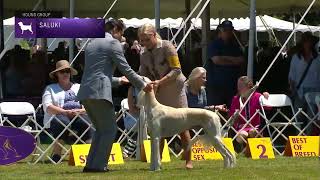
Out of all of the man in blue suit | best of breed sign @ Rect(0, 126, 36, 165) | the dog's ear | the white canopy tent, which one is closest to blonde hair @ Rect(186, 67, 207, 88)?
the dog's ear

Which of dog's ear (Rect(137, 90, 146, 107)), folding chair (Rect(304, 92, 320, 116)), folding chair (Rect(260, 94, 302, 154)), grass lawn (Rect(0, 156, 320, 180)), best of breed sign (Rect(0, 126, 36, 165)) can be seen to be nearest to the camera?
grass lawn (Rect(0, 156, 320, 180))

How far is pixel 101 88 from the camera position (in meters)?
8.16

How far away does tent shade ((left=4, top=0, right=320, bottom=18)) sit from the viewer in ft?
55.8

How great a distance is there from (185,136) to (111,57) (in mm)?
1140

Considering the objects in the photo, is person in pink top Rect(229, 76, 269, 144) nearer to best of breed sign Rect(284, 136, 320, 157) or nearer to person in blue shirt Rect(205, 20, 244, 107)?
best of breed sign Rect(284, 136, 320, 157)

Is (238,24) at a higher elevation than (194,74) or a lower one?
lower

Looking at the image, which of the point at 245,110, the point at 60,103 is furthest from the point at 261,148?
the point at 60,103

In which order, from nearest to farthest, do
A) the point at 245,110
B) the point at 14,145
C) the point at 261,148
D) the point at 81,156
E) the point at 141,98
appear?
1. the point at 141,98
2. the point at 14,145
3. the point at 81,156
4. the point at 261,148
5. the point at 245,110

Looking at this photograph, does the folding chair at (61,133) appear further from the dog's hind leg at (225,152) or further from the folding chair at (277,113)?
the folding chair at (277,113)

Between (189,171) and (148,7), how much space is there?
35.7 ft

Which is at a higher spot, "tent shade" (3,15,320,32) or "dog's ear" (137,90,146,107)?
"dog's ear" (137,90,146,107)

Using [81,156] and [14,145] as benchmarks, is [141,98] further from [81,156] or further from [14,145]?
[14,145]

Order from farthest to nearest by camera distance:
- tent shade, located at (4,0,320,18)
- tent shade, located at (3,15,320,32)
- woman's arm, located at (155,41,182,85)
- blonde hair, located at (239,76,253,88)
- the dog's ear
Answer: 1. tent shade, located at (3,15,320,32)
2. tent shade, located at (4,0,320,18)
3. blonde hair, located at (239,76,253,88)
4. woman's arm, located at (155,41,182,85)
5. the dog's ear

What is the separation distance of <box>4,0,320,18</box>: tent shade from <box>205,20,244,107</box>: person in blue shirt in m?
4.87
